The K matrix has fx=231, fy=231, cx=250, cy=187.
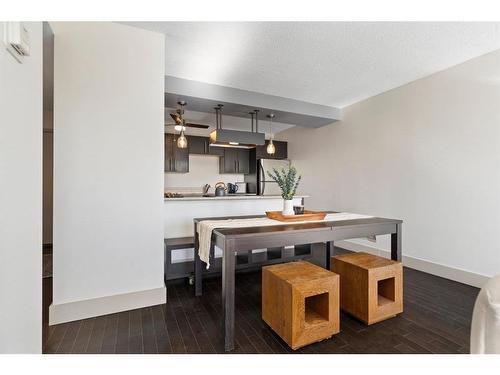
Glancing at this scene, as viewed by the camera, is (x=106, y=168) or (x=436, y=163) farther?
(x=436, y=163)

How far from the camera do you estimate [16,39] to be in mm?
868

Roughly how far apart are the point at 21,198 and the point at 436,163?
3.98 metres

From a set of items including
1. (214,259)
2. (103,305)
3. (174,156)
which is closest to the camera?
(103,305)

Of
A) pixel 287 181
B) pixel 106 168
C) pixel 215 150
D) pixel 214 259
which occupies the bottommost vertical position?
pixel 214 259

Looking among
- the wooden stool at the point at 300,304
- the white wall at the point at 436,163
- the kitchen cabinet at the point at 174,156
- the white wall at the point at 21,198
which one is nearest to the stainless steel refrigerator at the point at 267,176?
the kitchen cabinet at the point at 174,156

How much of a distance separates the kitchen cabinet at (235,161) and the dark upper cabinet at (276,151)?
465 millimetres

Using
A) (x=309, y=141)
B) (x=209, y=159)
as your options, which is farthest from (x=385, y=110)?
(x=209, y=159)

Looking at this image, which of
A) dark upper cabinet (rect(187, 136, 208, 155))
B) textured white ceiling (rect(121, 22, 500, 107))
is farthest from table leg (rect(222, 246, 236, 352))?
dark upper cabinet (rect(187, 136, 208, 155))

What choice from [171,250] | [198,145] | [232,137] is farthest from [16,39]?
[198,145]

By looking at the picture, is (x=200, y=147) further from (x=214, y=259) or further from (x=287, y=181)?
(x=287, y=181)

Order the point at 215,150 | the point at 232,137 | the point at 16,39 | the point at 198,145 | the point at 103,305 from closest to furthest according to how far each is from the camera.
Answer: the point at 16,39, the point at 103,305, the point at 232,137, the point at 198,145, the point at 215,150

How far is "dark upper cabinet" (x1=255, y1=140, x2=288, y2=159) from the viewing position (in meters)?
5.85

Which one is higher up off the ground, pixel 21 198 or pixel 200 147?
pixel 200 147
